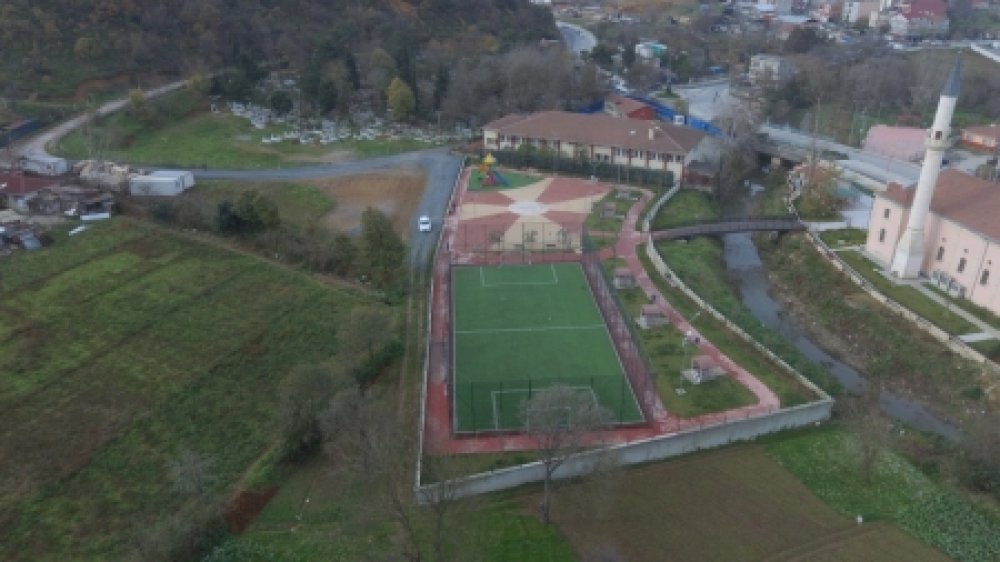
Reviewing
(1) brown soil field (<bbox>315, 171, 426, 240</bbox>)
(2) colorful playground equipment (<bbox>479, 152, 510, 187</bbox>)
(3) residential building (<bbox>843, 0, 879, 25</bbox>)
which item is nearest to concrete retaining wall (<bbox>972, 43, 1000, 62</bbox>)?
(3) residential building (<bbox>843, 0, 879, 25</bbox>)

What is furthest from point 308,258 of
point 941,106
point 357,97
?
point 357,97

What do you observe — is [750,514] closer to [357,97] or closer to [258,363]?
[258,363]

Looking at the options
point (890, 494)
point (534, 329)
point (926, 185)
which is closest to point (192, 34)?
point (534, 329)

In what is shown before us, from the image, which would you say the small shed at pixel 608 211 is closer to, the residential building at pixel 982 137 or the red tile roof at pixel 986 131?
the residential building at pixel 982 137

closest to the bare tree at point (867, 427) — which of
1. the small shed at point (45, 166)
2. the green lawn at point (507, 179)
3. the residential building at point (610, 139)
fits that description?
the residential building at point (610, 139)

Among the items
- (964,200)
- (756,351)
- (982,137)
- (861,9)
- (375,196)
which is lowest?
(756,351)

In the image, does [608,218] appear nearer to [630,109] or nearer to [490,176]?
[490,176]
